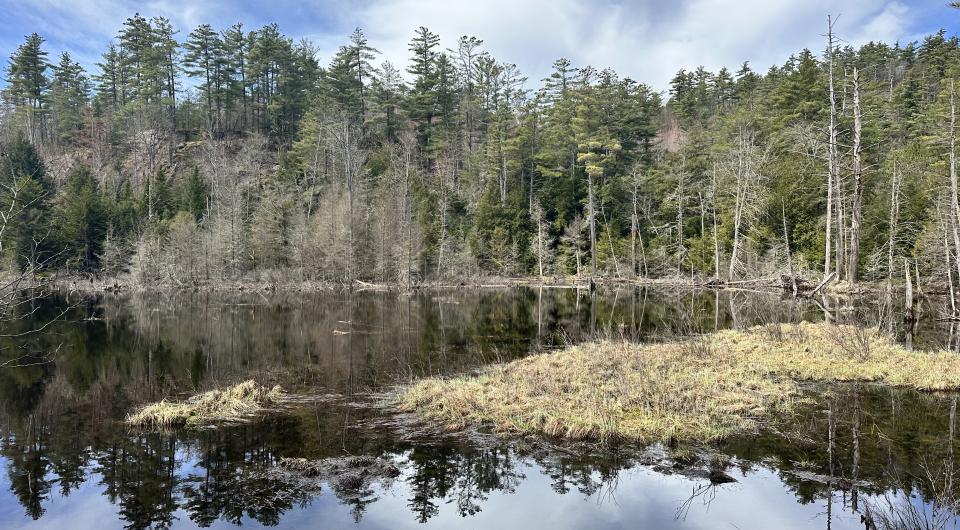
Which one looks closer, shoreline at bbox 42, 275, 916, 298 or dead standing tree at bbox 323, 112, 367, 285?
shoreline at bbox 42, 275, 916, 298

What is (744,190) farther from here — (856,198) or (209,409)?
(209,409)

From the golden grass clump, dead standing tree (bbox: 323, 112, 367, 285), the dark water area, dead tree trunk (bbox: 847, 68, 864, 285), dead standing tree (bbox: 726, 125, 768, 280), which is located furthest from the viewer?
dead standing tree (bbox: 323, 112, 367, 285)

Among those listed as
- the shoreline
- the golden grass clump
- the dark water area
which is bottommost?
the dark water area

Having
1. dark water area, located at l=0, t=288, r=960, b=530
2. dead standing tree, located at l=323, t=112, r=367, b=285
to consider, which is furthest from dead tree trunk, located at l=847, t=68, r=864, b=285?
dead standing tree, located at l=323, t=112, r=367, b=285

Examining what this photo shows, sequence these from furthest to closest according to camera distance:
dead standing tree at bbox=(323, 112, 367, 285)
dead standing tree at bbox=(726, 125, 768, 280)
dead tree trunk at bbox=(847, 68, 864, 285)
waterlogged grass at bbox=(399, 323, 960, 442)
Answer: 1. dead standing tree at bbox=(323, 112, 367, 285)
2. dead standing tree at bbox=(726, 125, 768, 280)
3. dead tree trunk at bbox=(847, 68, 864, 285)
4. waterlogged grass at bbox=(399, 323, 960, 442)

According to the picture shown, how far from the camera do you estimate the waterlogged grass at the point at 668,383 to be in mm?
9633

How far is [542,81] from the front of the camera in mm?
60562

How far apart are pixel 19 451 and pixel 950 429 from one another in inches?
616

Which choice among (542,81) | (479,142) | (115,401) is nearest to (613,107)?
(542,81)

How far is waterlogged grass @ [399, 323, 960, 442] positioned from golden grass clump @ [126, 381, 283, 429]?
3.11 meters

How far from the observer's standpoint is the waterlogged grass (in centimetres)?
963

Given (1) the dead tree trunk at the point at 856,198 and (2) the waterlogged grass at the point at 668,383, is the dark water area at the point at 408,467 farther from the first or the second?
(1) the dead tree trunk at the point at 856,198

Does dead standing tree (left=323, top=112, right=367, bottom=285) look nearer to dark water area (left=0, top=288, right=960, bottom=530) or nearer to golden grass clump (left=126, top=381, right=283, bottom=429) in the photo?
dark water area (left=0, top=288, right=960, bottom=530)

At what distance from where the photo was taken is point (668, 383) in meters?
11.4
